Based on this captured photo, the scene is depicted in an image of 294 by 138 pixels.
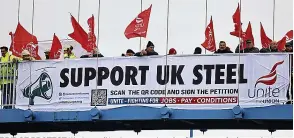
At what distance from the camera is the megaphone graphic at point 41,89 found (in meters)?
28.9

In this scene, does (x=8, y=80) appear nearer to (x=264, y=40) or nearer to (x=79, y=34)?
(x=79, y=34)

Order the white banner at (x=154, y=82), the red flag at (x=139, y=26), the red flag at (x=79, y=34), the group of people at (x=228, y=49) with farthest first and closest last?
1. the red flag at (x=79, y=34)
2. the red flag at (x=139, y=26)
3. the group of people at (x=228, y=49)
4. the white banner at (x=154, y=82)

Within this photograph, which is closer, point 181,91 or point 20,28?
point 181,91

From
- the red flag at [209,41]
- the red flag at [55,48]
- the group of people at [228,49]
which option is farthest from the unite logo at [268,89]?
the red flag at [55,48]

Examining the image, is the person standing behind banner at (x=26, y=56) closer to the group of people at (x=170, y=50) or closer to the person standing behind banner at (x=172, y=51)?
the group of people at (x=170, y=50)

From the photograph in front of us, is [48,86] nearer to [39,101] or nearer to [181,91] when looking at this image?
[39,101]

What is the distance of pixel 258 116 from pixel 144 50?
3700 mm

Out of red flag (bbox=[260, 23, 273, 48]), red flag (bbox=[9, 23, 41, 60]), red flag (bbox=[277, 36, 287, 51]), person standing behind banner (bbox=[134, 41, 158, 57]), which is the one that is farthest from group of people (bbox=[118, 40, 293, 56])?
red flag (bbox=[9, 23, 41, 60])

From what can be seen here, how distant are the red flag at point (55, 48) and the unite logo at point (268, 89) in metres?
6.70

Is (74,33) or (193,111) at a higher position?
(74,33)

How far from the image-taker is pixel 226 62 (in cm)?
2666

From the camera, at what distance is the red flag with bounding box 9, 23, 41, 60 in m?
30.8

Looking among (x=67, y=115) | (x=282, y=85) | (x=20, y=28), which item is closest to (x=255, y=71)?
(x=282, y=85)

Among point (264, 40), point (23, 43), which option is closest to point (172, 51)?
point (264, 40)
